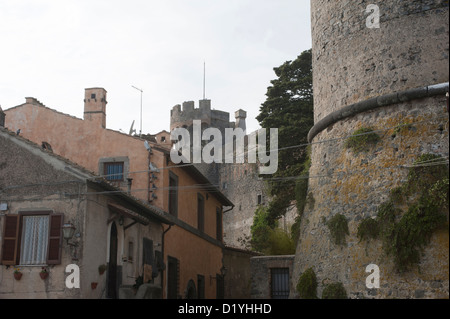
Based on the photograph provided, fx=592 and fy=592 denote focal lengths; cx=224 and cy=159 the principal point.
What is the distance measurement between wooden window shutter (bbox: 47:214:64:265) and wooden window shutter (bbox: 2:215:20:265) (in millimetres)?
825

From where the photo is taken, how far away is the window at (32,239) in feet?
42.8

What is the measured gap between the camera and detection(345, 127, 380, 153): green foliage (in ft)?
43.9

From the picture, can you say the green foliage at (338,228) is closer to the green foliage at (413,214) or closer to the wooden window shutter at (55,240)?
the green foliage at (413,214)

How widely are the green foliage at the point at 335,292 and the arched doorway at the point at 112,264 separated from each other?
17.1 ft

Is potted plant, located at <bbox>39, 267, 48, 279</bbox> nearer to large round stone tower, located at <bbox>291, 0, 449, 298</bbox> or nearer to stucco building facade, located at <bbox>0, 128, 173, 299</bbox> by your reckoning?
stucco building facade, located at <bbox>0, 128, 173, 299</bbox>

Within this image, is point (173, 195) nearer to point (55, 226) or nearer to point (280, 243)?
point (55, 226)

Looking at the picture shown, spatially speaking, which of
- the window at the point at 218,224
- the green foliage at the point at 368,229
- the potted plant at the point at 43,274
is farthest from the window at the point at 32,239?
the window at the point at 218,224

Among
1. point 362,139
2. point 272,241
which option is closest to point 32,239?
point 362,139

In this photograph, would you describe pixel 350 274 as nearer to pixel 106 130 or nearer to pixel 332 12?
pixel 332 12

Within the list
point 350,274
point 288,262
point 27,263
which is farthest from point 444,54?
point 27,263

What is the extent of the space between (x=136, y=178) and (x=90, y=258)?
541 centimetres

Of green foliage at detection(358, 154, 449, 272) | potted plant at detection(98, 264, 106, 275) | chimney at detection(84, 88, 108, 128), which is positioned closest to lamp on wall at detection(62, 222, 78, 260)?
potted plant at detection(98, 264, 106, 275)

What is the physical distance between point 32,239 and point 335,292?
6.85m
